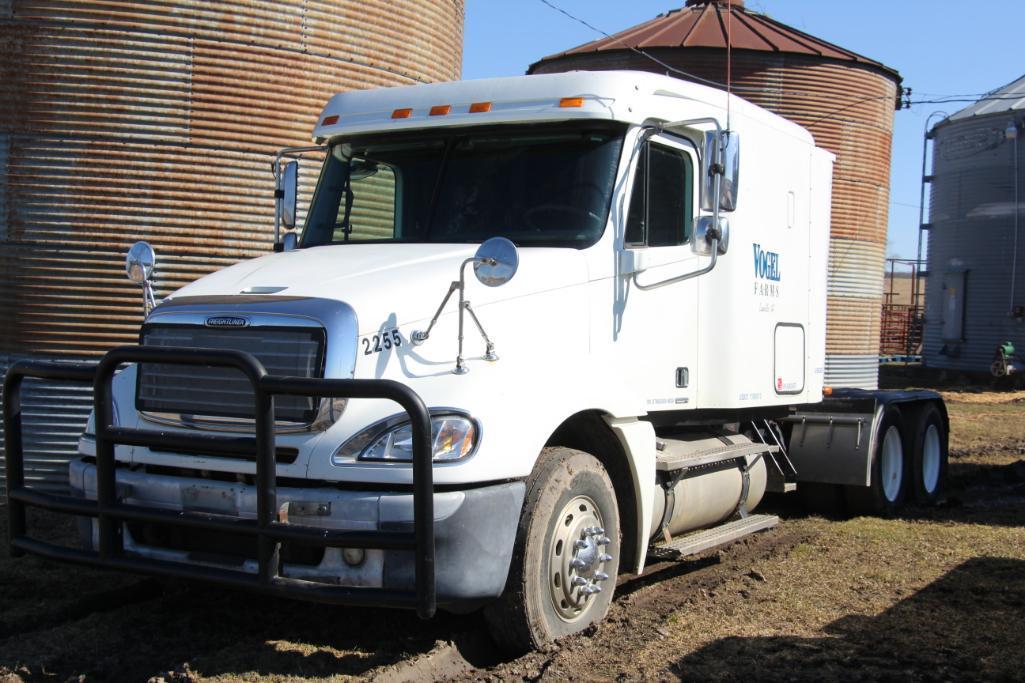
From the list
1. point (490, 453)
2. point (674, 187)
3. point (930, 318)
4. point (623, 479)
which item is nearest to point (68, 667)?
point (490, 453)

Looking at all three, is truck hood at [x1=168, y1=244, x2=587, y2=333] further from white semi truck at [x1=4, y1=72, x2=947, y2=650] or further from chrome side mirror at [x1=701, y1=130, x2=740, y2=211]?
chrome side mirror at [x1=701, y1=130, x2=740, y2=211]

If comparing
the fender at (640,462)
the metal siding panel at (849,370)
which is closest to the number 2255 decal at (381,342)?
the fender at (640,462)

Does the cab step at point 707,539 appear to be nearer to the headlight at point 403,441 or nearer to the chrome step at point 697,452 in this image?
the chrome step at point 697,452

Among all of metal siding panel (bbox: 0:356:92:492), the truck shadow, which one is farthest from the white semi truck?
metal siding panel (bbox: 0:356:92:492)

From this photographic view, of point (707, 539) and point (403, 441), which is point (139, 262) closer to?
point (403, 441)

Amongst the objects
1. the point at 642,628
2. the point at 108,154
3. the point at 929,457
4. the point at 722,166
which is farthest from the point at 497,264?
the point at 929,457

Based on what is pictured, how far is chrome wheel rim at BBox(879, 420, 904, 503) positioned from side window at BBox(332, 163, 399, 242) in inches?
221

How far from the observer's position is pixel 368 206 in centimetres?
663

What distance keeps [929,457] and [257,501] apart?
832cm

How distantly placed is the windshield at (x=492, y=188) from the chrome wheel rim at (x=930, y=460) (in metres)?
6.03

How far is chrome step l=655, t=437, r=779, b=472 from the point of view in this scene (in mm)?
6617

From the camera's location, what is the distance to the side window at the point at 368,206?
6.49 m

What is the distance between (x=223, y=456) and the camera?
496 cm

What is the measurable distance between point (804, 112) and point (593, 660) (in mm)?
18173
